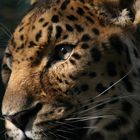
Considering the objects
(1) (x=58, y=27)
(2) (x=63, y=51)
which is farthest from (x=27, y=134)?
(1) (x=58, y=27)

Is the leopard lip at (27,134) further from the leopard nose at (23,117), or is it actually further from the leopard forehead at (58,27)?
the leopard forehead at (58,27)

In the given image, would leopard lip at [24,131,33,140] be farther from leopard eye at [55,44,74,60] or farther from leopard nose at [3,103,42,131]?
leopard eye at [55,44,74,60]

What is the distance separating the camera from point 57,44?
3748 millimetres

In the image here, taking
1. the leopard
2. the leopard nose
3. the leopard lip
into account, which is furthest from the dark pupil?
the leopard lip

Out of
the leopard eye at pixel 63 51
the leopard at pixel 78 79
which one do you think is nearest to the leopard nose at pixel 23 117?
the leopard at pixel 78 79

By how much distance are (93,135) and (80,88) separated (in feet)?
1.11

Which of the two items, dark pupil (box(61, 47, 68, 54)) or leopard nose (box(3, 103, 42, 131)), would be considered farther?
dark pupil (box(61, 47, 68, 54))

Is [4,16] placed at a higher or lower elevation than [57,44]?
lower

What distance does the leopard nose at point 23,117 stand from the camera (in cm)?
356

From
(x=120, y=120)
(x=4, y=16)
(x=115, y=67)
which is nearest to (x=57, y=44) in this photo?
(x=115, y=67)

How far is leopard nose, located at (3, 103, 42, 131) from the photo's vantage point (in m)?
3.56

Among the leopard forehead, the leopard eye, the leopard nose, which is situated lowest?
the leopard nose

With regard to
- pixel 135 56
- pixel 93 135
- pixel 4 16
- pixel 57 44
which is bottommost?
pixel 4 16

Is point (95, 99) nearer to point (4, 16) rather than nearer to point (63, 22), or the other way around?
point (63, 22)
